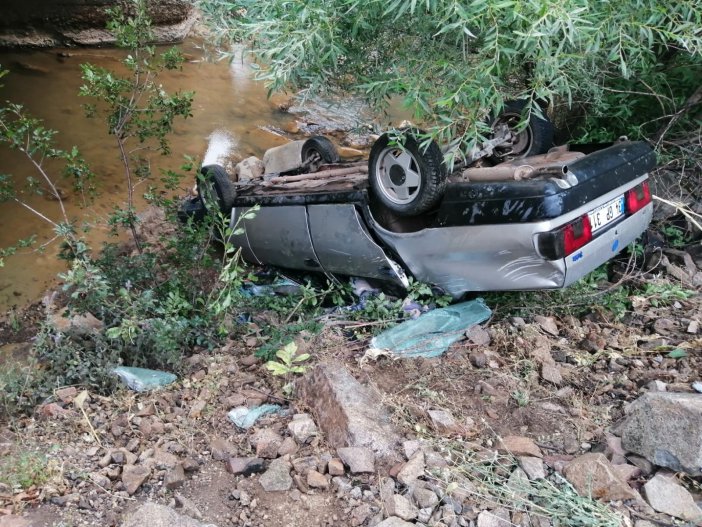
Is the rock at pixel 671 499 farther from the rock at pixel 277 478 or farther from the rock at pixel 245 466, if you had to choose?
the rock at pixel 245 466

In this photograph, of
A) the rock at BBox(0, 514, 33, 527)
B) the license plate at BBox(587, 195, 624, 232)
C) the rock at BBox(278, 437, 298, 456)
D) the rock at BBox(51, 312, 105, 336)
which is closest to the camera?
the rock at BBox(0, 514, 33, 527)

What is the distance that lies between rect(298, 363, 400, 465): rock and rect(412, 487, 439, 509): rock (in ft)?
0.75

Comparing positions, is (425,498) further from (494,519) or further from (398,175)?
(398,175)

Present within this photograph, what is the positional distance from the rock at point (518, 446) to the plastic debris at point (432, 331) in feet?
3.00

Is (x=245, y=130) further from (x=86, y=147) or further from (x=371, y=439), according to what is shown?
(x=371, y=439)

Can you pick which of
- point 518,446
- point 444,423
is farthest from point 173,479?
point 518,446

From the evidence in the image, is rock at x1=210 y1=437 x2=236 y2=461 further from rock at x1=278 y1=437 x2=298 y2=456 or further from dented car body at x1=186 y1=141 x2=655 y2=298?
dented car body at x1=186 y1=141 x2=655 y2=298

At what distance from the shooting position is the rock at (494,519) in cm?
218

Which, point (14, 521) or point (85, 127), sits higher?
→ point (85, 127)

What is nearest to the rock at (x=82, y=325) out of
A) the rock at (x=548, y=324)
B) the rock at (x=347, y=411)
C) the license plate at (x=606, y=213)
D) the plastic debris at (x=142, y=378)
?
the plastic debris at (x=142, y=378)

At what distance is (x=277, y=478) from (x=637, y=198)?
2949mm

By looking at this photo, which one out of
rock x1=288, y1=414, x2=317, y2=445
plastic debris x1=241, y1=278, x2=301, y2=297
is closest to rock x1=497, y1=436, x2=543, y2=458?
rock x1=288, y1=414, x2=317, y2=445

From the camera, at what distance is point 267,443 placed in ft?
8.83

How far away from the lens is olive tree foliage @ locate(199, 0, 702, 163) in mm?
2723
